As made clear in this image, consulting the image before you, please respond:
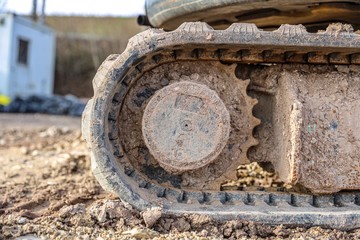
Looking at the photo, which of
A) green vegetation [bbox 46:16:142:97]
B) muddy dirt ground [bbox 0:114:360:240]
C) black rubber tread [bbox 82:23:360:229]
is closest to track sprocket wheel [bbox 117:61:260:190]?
black rubber tread [bbox 82:23:360:229]

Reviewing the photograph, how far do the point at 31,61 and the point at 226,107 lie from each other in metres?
16.9

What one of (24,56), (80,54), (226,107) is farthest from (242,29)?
(80,54)

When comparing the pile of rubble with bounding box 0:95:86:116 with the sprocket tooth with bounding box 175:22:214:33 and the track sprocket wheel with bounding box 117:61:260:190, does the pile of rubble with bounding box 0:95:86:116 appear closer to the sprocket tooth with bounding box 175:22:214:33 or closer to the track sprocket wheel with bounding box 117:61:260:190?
the track sprocket wheel with bounding box 117:61:260:190

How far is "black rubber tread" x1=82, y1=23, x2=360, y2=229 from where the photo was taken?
300cm

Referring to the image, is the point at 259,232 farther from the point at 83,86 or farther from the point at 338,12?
the point at 83,86

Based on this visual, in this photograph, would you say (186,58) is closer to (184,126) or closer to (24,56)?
(184,126)

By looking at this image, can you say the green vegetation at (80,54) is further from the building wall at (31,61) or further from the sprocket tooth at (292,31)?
the sprocket tooth at (292,31)

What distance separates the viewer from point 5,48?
57.8ft

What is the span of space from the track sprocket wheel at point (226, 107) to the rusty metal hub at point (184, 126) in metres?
0.08

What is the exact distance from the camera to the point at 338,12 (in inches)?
143

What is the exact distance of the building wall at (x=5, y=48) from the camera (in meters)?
17.5

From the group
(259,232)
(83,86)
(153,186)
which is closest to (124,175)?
(153,186)

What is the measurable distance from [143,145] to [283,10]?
1242 mm

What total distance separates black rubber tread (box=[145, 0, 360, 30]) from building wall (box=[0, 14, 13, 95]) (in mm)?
13748
